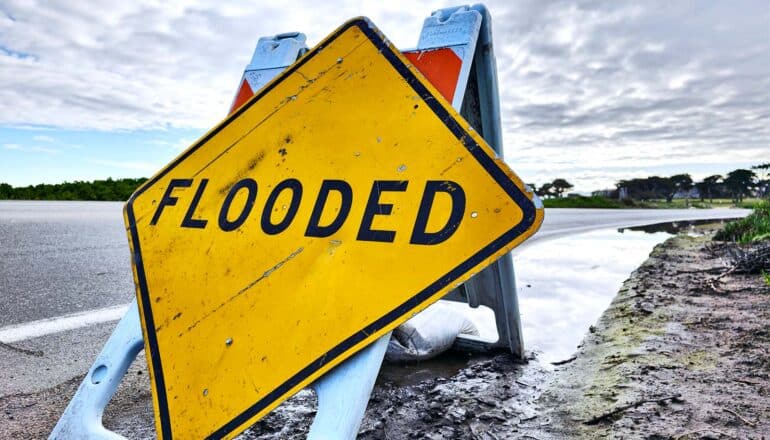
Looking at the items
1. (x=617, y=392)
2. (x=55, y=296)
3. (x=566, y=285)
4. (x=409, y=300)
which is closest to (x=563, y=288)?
(x=566, y=285)

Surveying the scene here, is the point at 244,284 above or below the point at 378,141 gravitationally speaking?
below

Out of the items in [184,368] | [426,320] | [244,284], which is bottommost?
[426,320]

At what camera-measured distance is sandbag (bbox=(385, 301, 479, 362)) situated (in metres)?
2.62

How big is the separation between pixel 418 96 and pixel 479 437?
123 centimetres

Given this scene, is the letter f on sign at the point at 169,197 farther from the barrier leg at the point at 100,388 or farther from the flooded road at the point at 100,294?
the flooded road at the point at 100,294

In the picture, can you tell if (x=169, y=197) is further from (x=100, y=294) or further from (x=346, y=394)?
(x=100, y=294)

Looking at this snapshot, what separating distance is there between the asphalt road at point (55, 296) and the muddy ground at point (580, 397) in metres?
0.30

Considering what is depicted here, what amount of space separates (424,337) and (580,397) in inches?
32.5

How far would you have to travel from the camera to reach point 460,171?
4.12 ft

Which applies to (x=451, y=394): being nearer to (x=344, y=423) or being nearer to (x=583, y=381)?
(x=583, y=381)

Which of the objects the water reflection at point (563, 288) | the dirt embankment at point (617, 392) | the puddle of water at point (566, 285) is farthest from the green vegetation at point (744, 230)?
the dirt embankment at point (617, 392)

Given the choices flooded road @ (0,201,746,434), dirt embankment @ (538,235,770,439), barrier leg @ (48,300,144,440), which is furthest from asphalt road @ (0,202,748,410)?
dirt embankment @ (538,235,770,439)

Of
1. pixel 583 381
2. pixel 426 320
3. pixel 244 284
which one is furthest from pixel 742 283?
pixel 244 284

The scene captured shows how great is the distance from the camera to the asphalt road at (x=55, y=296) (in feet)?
7.45
